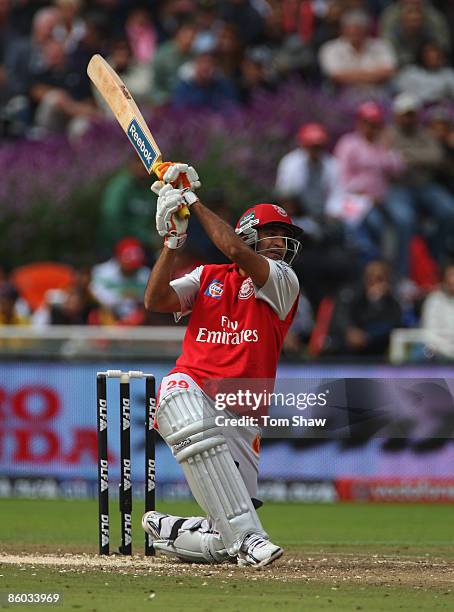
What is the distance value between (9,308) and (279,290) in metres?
7.21

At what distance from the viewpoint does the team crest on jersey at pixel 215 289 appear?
7.66 metres

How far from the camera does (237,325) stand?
24.7 feet

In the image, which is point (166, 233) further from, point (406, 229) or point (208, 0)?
point (208, 0)

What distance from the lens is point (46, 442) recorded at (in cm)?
1321

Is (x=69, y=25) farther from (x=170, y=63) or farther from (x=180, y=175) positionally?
(x=180, y=175)

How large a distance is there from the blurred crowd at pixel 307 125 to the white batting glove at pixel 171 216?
18.7 feet

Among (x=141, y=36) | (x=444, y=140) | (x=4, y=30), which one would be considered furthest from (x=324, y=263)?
(x=4, y=30)

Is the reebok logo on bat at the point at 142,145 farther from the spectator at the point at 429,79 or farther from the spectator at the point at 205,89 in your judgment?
the spectator at the point at 429,79

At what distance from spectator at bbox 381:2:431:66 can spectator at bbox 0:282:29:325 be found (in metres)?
5.77

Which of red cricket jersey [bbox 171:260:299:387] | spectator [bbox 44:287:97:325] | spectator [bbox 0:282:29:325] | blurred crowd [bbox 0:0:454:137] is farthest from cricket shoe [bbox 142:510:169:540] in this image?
blurred crowd [bbox 0:0:454:137]

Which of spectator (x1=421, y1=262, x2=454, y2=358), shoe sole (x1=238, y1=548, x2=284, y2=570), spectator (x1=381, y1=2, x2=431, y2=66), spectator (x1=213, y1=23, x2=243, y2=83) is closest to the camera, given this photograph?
shoe sole (x1=238, y1=548, x2=284, y2=570)

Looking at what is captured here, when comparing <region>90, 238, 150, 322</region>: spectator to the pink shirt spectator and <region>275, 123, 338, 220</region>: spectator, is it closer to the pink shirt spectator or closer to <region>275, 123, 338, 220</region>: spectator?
<region>275, 123, 338, 220</region>: spectator

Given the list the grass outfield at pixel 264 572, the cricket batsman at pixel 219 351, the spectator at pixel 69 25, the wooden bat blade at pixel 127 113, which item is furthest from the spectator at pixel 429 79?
the cricket batsman at pixel 219 351

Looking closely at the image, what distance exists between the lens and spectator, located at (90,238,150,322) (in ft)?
46.6
